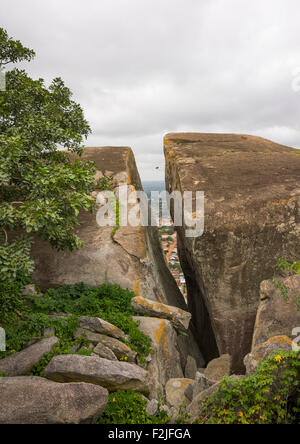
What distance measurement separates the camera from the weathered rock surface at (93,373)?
4.66m

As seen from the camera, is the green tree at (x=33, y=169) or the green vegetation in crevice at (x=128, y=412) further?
the green tree at (x=33, y=169)

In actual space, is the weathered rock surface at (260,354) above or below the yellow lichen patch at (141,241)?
below

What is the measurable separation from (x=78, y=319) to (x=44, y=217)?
8.41ft

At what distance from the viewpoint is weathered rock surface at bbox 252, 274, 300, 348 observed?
22.7ft

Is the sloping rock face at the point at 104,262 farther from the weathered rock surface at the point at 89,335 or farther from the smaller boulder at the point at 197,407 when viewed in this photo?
the smaller boulder at the point at 197,407

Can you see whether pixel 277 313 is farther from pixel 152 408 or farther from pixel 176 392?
pixel 152 408

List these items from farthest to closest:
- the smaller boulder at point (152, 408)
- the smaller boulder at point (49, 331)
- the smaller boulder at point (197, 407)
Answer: the smaller boulder at point (49, 331)
the smaller boulder at point (152, 408)
the smaller boulder at point (197, 407)

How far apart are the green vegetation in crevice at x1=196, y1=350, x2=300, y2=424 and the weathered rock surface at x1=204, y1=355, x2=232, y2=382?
3.83m

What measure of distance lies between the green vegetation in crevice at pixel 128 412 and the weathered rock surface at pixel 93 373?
0.63ft

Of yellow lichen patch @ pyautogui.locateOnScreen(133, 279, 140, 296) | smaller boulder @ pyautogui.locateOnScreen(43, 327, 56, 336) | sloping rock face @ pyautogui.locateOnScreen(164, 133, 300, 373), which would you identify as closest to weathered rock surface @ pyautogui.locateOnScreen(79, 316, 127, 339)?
smaller boulder @ pyautogui.locateOnScreen(43, 327, 56, 336)
